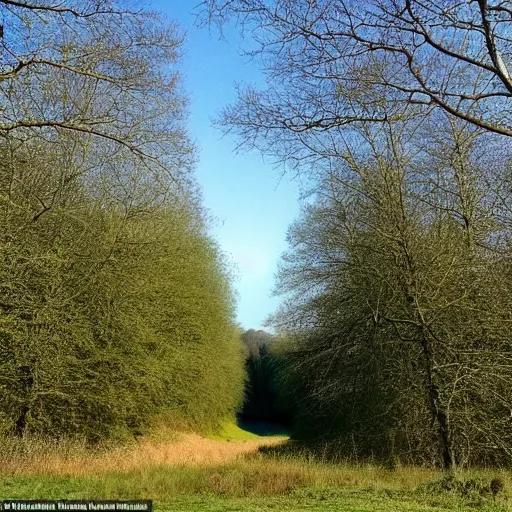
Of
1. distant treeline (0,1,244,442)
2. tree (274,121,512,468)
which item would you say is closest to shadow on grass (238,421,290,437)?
distant treeline (0,1,244,442)

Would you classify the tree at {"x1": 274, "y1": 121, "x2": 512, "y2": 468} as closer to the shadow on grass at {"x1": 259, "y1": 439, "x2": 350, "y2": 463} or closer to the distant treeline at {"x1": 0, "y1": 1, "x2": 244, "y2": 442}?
the shadow on grass at {"x1": 259, "y1": 439, "x2": 350, "y2": 463}

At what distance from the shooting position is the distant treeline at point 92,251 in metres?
6.48

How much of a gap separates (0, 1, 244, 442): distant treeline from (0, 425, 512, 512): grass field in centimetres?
199

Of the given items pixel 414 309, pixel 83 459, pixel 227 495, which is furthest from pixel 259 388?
pixel 227 495

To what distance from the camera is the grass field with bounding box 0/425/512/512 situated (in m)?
5.87

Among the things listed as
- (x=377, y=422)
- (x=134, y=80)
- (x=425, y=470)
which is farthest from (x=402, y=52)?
(x=377, y=422)

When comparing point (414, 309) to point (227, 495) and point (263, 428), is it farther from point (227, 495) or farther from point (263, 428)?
point (263, 428)

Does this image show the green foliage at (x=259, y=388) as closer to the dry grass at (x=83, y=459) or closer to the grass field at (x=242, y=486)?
the dry grass at (x=83, y=459)

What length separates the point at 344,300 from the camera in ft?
44.3

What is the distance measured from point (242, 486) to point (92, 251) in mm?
7685

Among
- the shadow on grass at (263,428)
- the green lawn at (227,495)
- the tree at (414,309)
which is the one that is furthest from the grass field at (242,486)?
the shadow on grass at (263,428)

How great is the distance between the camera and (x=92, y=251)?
1307 cm

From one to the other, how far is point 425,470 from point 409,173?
6083 mm

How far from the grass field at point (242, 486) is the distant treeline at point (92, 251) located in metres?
1.99
